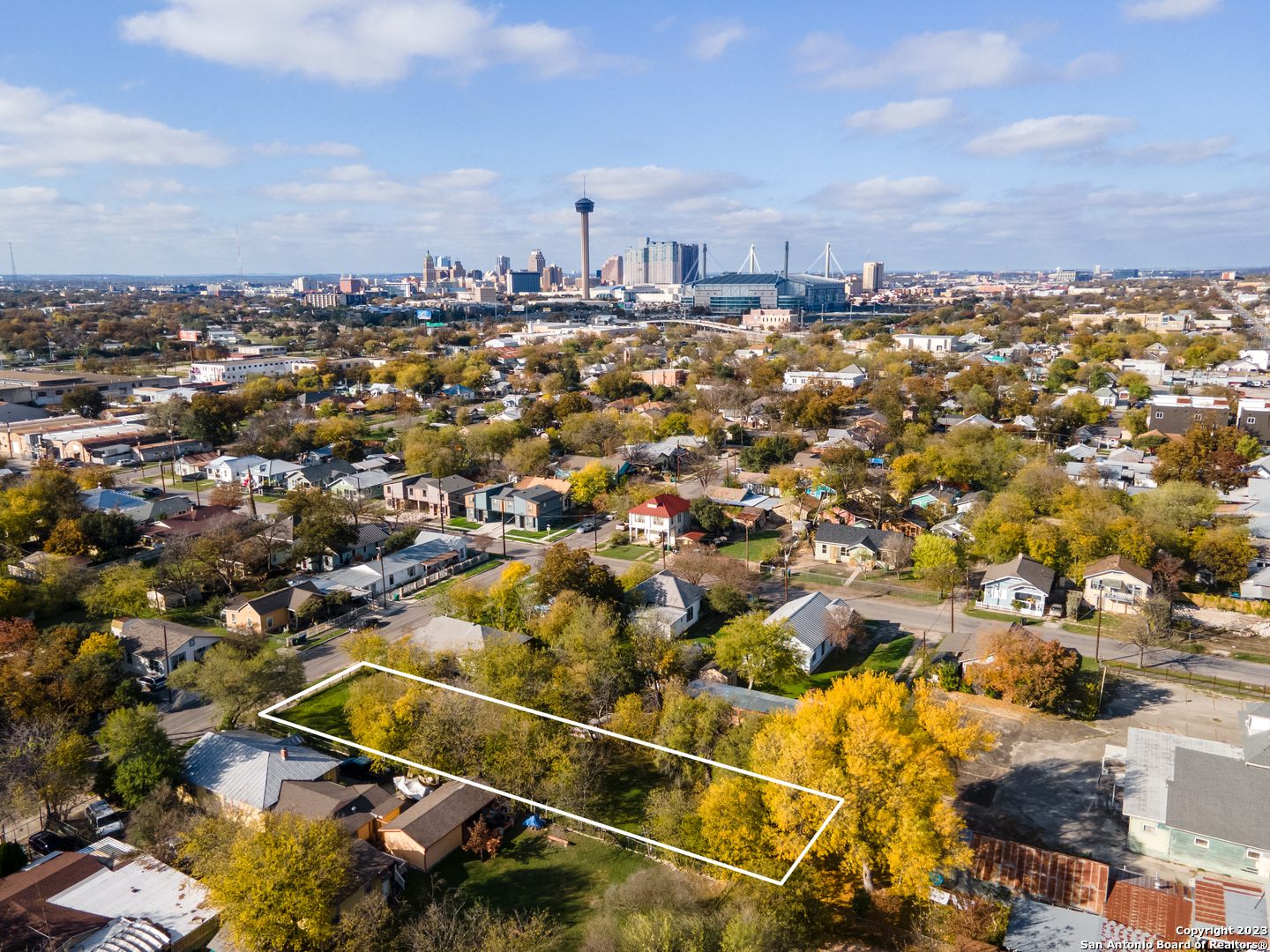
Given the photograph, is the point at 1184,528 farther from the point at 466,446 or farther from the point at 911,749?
the point at 466,446

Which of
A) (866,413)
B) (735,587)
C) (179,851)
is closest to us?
(179,851)

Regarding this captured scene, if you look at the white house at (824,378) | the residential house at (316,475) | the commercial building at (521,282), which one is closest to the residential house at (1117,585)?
the residential house at (316,475)

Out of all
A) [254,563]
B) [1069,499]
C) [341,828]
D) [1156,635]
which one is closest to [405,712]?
[341,828]

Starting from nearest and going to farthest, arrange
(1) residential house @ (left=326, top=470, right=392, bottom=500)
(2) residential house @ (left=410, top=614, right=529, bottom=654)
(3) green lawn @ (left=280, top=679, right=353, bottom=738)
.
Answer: (3) green lawn @ (left=280, top=679, right=353, bottom=738) → (2) residential house @ (left=410, top=614, right=529, bottom=654) → (1) residential house @ (left=326, top=470, right=392, bottom=500)

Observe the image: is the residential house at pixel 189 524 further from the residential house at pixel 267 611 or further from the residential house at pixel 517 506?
the residential house at pixel 517 506

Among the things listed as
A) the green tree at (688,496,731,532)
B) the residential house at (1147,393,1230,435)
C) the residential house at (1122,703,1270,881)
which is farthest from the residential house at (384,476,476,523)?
the residential house at (1147,393,1230,435)

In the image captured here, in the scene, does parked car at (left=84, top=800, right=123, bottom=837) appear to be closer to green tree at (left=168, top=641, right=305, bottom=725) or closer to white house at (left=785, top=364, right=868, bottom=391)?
green tree at (left=168, top=641, right=305, bottom=725)

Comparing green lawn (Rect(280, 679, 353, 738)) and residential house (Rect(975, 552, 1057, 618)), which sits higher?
residential house (Rect(975, 552, 1057, 618))
